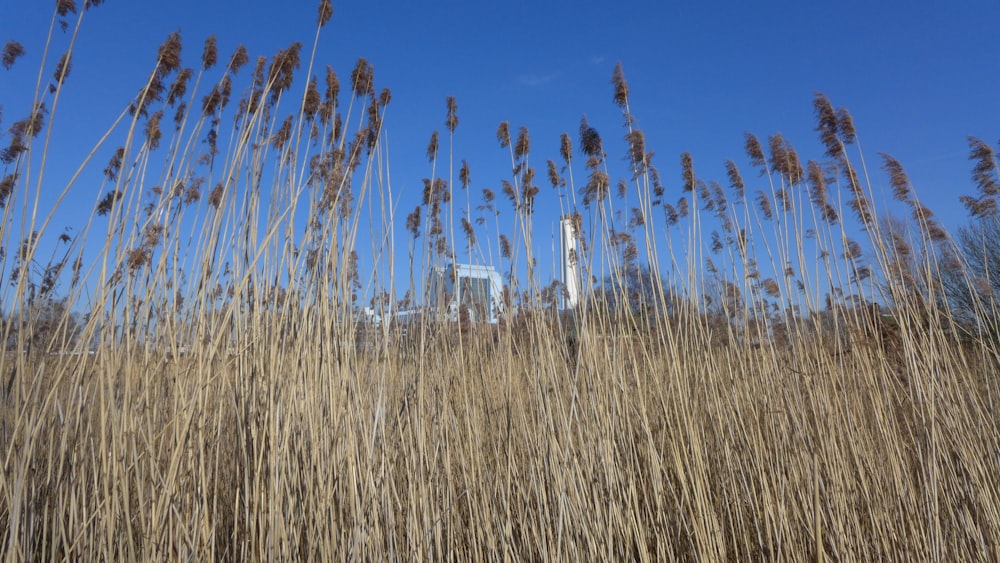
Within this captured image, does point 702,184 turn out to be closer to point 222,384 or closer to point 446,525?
point 446,525

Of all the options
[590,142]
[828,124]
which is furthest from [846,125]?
[590,142]

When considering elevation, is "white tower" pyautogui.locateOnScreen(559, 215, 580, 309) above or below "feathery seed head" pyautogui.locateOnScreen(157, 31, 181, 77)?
→ below

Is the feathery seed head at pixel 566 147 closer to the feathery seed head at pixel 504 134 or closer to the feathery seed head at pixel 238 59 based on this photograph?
the feathery seed head at pixel 504 134

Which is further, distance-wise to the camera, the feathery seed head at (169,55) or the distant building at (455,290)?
the distant building at (455,290)

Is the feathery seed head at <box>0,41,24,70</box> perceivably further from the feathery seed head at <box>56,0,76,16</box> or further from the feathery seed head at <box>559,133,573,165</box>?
the feathery seed head at <box>559,133,573,165</box>

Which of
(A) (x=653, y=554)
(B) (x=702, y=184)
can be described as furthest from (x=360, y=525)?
(B) (x=702, y=184)

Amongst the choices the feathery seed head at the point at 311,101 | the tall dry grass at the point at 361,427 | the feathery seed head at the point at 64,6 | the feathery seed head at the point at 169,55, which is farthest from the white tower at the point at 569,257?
the feathery seed head at the point at 64,6

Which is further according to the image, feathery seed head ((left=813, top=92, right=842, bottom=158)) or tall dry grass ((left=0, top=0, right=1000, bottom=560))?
feathery seed head ((left=813, top=92, right=842, bottom=158))

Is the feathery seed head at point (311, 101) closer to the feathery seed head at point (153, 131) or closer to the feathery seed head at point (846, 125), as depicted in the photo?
the feathery seed head at point (153, 131)

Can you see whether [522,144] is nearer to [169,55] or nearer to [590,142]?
[590,142]

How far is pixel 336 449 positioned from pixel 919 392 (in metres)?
1.75

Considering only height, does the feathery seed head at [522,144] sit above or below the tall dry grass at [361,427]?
above

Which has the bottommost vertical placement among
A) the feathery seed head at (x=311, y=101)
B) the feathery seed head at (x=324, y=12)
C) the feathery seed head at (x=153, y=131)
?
the feathery seed head at (x=153, y=131)

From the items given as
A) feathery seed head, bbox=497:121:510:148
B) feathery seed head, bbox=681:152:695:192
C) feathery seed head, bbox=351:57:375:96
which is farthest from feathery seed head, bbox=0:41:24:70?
feathery seed head, bbox=681:152:695:192
